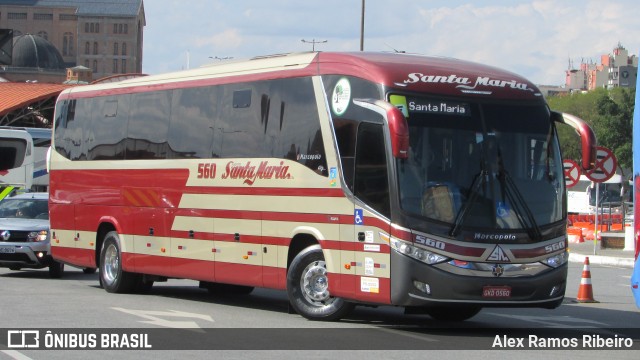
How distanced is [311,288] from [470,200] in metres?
2.55

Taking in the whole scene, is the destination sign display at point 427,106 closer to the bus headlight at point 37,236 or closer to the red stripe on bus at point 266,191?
the red stripe on bus at point 266,191

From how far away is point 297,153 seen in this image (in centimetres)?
1489

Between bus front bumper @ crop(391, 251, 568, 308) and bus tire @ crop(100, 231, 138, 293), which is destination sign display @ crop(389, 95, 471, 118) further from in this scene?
bus tire @ crop(100, 231, 138, 293)

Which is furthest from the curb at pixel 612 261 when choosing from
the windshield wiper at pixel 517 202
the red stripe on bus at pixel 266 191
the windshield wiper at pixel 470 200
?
the windshield wiper at pixel 470 200

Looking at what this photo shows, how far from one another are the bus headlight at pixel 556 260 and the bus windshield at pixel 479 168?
0.38 meters

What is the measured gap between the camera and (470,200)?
43.7 feet

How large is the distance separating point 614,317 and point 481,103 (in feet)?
15.1

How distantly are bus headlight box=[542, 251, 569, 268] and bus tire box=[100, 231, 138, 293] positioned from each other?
26.1 feet

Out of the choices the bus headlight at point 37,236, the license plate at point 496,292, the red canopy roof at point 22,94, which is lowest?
the bus headlight at point 37,236

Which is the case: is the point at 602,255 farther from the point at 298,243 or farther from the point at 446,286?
the point at 446,286

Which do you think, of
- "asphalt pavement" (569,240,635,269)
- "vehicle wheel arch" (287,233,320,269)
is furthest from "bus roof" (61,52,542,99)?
"asphalt pavement" (569,240,635,269)

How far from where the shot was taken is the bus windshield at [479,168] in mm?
13227

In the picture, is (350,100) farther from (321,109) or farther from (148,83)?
(148,83)

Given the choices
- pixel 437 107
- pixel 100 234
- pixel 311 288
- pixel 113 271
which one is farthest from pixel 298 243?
pixel 100 234
